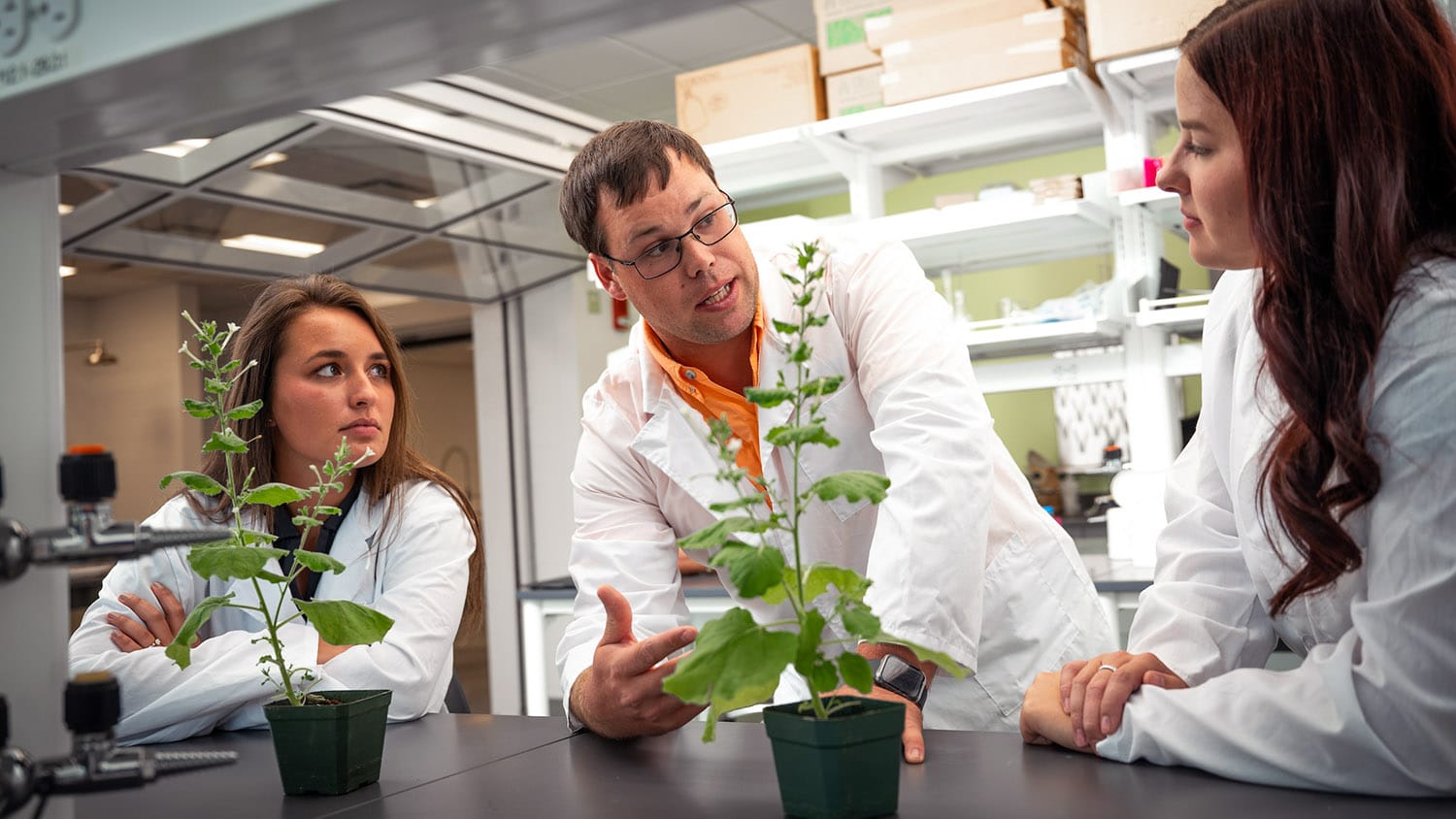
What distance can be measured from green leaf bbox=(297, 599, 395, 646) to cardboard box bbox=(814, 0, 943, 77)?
2.81 m

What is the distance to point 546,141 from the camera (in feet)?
12.5

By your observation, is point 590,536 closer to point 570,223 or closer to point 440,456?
point 570,223

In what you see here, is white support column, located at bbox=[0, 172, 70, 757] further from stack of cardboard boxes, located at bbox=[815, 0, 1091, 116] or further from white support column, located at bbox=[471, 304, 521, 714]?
white support column, located at bbox=[471, 304, 521, 714]

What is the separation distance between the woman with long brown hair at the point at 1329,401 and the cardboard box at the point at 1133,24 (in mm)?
2065

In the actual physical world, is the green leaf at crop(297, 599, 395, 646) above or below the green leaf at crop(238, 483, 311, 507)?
below

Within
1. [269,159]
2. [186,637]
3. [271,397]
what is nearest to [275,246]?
[269,159]

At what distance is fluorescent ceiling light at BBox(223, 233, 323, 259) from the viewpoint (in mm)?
3543

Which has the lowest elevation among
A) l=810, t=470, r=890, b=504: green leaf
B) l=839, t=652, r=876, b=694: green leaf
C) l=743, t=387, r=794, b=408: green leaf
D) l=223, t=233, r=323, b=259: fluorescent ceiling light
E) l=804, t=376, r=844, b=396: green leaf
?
l=839, t=652, r=876, b=694: green leaf

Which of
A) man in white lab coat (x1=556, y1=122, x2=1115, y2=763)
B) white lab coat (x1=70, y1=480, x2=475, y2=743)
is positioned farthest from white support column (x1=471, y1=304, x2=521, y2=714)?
man in white lab coat (x1=556, y1=122, x2=1115, y2=763)

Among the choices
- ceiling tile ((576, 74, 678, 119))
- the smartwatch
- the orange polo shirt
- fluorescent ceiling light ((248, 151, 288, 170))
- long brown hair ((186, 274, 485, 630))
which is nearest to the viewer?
the smartwatch

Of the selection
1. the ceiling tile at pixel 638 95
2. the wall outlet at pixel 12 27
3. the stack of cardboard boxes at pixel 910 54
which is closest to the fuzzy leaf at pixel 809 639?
the wall outlet at pixel 12 27

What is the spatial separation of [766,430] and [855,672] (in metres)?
0.80

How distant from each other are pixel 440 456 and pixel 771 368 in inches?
333

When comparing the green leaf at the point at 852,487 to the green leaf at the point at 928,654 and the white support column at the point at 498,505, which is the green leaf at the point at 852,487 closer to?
the green leaf at the point at 928,654
